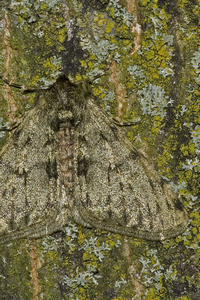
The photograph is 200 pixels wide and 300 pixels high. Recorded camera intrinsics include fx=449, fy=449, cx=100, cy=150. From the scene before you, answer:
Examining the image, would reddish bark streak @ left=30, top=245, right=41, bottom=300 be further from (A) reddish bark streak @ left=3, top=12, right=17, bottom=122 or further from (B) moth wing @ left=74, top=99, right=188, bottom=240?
(A) reddish bark streak @ left=3, top=12, right=17, bottom=122

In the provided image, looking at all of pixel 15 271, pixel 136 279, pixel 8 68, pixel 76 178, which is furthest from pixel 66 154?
pixel 136 279

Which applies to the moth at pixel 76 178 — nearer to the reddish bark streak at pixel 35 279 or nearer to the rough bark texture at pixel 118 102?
the rough bark texture at pixel 118 102

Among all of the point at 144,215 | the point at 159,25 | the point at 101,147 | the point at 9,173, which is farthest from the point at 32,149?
the point at 159,25

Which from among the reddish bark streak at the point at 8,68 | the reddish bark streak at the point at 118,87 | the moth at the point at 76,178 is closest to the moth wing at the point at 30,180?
the moth at the point at 76,178

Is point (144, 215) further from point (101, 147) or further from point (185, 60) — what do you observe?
point (185, 60)

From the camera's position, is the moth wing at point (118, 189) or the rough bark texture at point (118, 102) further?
the rough bark texture at point (118, 102)

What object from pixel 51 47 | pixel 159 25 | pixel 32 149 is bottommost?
pixel 32 149

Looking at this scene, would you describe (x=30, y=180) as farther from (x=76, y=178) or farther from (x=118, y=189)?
(x=118, y=189)

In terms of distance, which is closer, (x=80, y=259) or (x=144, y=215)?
(x=144, y=215)
